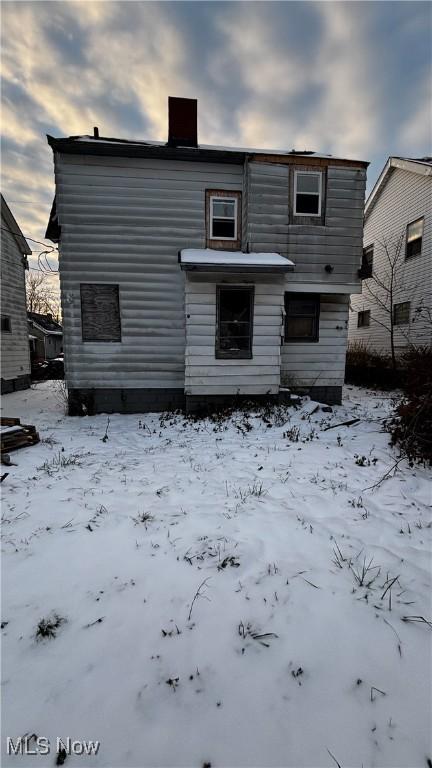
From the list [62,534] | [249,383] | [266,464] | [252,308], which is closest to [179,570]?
[62,534]

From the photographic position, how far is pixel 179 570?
8.96 feet

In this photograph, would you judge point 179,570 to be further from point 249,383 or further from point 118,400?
point 118,400

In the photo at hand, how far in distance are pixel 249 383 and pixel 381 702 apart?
22.9ft

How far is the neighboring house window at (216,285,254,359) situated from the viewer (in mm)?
8305

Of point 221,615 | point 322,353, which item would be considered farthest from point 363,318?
point 221,615

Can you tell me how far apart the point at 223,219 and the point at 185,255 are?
213 cm

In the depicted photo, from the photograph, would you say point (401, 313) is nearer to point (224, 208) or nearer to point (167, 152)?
point (224, 208)

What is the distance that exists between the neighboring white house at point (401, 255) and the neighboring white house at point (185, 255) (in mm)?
6410

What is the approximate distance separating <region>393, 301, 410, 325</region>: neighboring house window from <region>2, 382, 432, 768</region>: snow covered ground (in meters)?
13.0

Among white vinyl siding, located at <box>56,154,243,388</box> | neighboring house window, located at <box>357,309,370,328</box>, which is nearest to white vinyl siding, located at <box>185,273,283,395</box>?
white vinyl siding, located at <box>56,154,243,388</box>

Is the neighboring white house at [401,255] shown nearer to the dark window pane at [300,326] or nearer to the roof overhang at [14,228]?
the dark window pane at [300,326]

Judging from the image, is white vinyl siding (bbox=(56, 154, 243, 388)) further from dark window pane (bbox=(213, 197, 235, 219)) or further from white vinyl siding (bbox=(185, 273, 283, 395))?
white vinyl siding (bbox=(185, 273, 283, 395))

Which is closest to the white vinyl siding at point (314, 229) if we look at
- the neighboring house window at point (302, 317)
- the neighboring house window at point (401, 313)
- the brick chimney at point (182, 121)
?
the neighboring house window at point (302, 317)

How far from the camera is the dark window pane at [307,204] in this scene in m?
8.62
